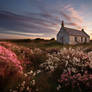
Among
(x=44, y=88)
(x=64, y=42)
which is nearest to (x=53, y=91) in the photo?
(x=44, y=88)

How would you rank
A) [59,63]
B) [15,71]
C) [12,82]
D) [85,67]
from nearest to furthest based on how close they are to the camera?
[12,82], [15,71], [85,67], [59,63]

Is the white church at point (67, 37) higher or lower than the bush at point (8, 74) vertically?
higher

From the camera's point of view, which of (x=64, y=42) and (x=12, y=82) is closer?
(x=12, y=82)

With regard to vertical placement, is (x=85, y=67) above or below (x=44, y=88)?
above

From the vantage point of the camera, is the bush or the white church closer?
the bush

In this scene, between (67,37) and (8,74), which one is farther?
(67,37)

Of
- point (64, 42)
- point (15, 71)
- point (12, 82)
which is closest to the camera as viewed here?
point (12, 82)

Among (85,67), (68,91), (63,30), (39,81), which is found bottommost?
(68,91)

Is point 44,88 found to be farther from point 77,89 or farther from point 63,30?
point 63,30

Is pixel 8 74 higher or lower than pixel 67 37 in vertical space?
lower

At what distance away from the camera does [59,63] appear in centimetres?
522

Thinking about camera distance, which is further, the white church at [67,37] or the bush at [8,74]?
the white church at [67,37]

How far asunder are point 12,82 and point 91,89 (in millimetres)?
2479

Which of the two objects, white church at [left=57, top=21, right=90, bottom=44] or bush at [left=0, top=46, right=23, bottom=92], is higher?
white church at [left=57, top=21, right=90, bottom=44]
